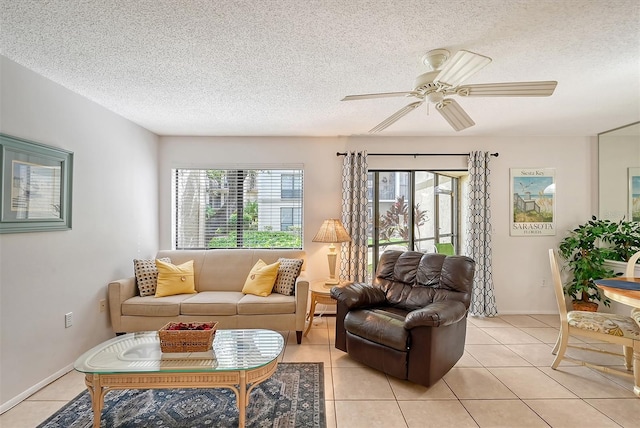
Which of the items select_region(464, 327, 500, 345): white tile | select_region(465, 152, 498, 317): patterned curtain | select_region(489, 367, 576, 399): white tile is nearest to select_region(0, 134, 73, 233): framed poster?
select_region(489, 367, 576, 399): white tile

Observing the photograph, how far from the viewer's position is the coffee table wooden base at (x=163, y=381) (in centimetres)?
186

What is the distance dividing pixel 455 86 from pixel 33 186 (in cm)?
319

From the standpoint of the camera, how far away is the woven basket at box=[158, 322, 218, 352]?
2.09 metres

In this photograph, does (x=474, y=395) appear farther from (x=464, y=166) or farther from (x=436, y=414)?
(x=464, y=166)

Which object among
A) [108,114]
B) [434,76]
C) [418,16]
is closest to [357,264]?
[434,76]

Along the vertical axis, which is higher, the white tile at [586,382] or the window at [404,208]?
the window at [404,208]

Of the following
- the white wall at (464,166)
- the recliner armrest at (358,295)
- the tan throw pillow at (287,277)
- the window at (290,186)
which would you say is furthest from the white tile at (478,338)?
the window at (290,186)

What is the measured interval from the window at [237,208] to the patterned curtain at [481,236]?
7.67ft

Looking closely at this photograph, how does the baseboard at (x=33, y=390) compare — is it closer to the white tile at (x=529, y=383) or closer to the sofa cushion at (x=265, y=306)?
the sofa cushion at (x=265, y=306)

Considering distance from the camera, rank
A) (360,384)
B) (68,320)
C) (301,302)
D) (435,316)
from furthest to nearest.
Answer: (301,302) → (68,320) → (360,384) → (435,316)

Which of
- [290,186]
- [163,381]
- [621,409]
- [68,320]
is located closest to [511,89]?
[621,409]

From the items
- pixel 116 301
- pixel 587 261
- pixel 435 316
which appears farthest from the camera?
pixel 587 261

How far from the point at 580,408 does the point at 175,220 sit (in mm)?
4619

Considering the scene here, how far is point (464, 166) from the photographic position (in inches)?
167
